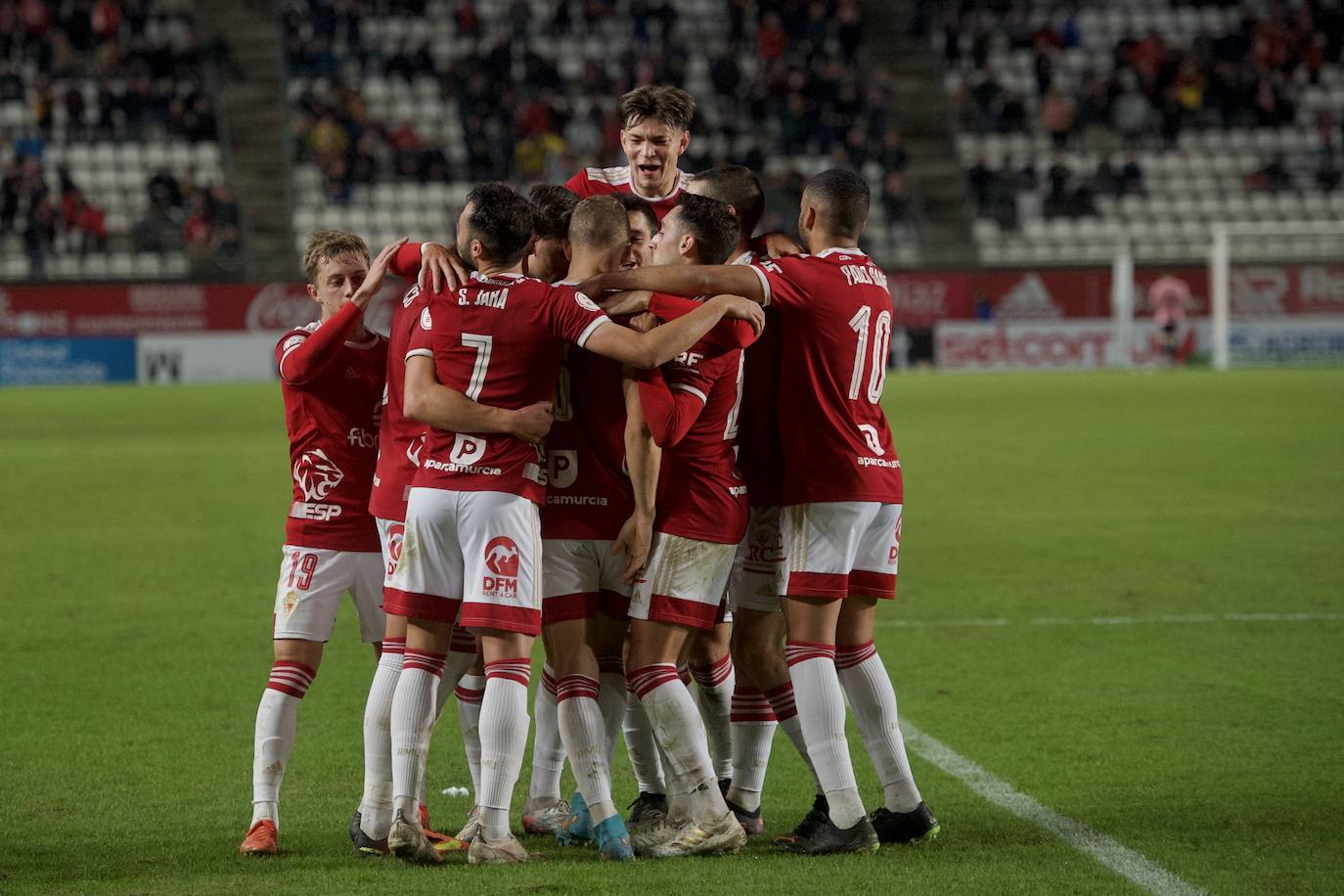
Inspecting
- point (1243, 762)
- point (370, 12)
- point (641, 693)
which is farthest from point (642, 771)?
point (370, 12)

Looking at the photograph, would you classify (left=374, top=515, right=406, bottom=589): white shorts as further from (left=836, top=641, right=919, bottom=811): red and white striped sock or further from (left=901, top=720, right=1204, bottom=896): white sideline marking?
(left=901, top=720, right=1204, bottom=896): white sideline marking

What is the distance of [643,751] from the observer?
5457mm

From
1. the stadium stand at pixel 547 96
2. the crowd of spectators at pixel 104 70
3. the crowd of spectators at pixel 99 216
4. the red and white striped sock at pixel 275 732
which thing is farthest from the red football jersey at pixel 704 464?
the crowd of spectators at pixel 104 70

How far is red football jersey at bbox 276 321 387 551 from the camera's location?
5309 millimetres

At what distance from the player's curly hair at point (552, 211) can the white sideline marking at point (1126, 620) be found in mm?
4545

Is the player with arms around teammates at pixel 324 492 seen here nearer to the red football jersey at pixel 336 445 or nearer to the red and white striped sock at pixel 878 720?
the red football jersey at pixel 336 445

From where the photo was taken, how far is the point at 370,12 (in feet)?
120

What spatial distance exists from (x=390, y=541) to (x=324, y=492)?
414 millimetres

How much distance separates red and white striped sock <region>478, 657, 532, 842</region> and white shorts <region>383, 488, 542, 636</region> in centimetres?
14

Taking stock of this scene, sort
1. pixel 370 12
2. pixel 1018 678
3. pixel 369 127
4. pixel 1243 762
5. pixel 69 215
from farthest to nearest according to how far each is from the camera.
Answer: pixel 370 12, pixel 369 127, pixel 69 215, pixel 1018 678, pixel 1243 762

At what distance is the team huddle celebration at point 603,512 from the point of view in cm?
481

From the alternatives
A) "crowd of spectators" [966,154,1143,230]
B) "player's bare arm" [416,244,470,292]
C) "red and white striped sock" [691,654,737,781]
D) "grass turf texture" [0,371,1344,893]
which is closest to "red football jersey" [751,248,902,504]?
"red and white striped sock" [691,654,737,781]

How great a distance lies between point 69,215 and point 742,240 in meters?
Answer: 27.7

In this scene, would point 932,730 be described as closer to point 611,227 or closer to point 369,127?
point 611,227
